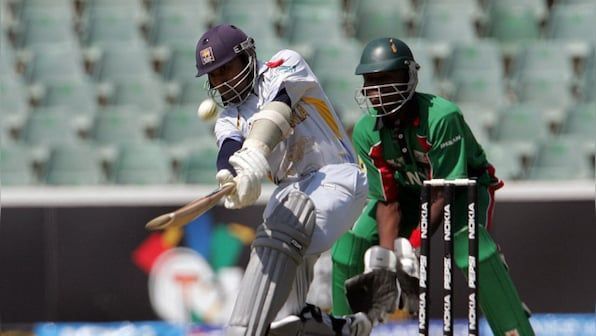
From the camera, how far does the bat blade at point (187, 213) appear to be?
4.18 m

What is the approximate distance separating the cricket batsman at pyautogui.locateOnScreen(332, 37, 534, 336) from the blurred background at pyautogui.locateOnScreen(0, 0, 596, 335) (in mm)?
1795

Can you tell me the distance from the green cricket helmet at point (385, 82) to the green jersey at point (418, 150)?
3.5 inches

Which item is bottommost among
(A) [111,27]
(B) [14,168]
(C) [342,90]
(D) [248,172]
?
(B) [14,168]

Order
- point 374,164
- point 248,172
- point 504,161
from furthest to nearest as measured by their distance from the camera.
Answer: point 504,161
point 374,164
point 248,172

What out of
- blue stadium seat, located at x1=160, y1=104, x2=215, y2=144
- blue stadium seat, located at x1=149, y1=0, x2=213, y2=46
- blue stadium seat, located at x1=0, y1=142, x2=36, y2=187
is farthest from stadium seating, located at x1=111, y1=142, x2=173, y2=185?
blue stadium seat, located at x1=149, y1=0, x2=213, y2=46

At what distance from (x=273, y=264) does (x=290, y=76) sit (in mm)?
763

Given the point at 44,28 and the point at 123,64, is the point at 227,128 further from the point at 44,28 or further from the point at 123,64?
the point at 44,28

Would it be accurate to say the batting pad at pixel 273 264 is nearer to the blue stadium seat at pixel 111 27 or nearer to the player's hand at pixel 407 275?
the player's hand at pixel 407 275

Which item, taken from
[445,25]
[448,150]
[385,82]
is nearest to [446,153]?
[448,150]

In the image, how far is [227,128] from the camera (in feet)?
16.9

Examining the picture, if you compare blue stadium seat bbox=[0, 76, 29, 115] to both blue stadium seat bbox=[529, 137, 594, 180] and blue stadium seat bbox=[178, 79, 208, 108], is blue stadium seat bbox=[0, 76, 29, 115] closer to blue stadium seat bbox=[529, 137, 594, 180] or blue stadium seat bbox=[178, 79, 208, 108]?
blue stadium seat bbox=[178, 79, 208, 108]

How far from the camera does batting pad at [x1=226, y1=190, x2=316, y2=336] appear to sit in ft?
15.7

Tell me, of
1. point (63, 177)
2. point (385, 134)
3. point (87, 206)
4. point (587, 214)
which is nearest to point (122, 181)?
point (63, 177)

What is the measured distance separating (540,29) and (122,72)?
3772mm
